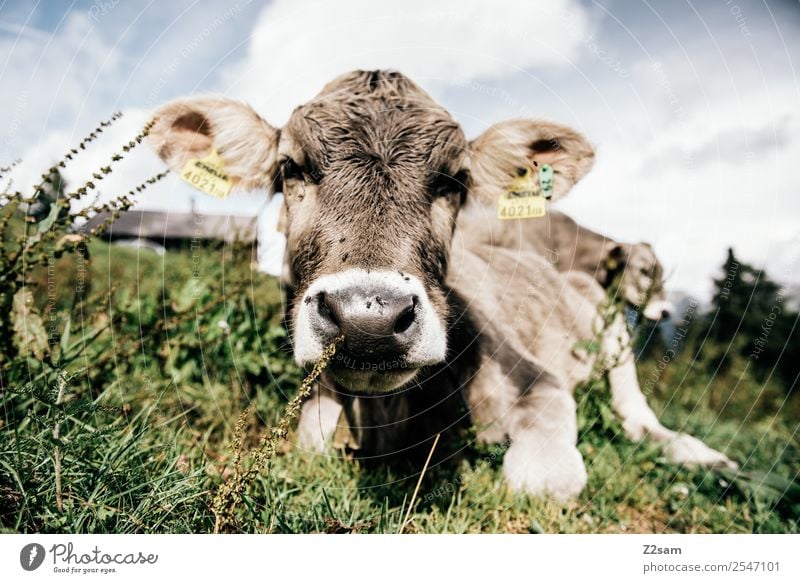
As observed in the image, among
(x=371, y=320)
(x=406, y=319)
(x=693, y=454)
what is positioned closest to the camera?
(x=371, y=320)

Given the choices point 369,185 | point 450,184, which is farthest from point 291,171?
point 450,184

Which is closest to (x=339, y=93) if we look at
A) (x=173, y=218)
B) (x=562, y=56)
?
(x=562, y=56)

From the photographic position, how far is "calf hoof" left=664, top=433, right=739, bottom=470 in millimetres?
3479

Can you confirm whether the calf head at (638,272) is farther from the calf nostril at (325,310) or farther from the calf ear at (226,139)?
the calf nostril at (325,310)

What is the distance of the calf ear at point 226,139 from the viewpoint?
120 inches

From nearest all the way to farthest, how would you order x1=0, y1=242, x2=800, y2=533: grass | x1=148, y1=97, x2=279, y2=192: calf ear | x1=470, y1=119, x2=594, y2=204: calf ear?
x1=0, y1=242, x2=800, y2=533: grass < x1=148, y1=97, x2=279, y2=192: calf ear < x1=470, y1=119, x2=594, y2=204: calf ear

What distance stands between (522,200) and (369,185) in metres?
1.10

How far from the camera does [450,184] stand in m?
2.95

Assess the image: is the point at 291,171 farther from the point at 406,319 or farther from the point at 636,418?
the point at 636,418

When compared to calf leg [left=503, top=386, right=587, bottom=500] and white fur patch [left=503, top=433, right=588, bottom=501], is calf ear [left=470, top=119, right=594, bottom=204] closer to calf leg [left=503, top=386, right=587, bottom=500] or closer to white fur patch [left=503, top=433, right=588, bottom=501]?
calf leg [left=503, top=386, right=587, bottom=500]

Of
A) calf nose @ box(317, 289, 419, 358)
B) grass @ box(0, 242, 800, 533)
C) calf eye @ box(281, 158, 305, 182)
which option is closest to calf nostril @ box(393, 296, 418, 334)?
calf nose @ box(317, 289, 419, 358)

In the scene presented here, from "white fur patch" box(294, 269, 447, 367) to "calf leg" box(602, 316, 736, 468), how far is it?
5.53 feet

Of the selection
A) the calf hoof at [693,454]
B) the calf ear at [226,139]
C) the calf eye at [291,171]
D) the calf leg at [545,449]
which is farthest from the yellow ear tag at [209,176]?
the calf hoof at [693,454]

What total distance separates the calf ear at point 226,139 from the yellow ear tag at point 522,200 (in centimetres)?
135
